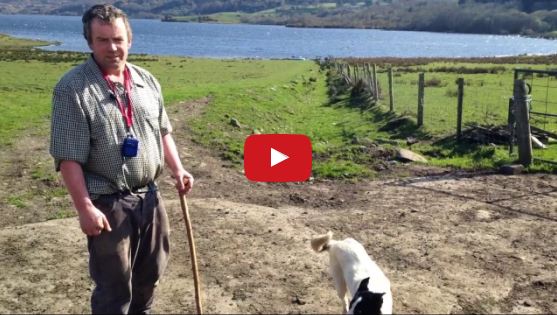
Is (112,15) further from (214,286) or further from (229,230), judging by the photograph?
(229,230)

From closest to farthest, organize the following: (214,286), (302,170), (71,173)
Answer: (71,173), (214,286), (302,170)

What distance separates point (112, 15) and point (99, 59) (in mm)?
327

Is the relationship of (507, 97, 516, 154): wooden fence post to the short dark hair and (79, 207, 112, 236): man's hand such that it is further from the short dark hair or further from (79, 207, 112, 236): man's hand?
(79, 207, 112, 236): man's hand

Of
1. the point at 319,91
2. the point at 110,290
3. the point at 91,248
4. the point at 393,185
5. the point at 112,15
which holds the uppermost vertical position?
the point at 112,15

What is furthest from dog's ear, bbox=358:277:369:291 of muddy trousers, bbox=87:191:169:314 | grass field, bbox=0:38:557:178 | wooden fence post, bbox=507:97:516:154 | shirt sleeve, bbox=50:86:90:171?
wooden fence post, bbox=507:97:516:154

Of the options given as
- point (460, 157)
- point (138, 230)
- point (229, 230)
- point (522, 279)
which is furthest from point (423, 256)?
point (460, 157)

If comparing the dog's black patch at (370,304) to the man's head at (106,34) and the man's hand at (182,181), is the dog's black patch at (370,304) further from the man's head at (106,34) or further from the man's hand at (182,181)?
the man's head at (106,34)

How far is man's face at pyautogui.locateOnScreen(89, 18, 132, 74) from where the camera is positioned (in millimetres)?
3762

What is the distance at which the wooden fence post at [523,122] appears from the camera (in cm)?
1132

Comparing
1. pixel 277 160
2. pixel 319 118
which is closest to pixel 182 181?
pixel 277 160

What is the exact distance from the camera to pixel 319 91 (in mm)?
31109

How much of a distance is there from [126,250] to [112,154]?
74cm

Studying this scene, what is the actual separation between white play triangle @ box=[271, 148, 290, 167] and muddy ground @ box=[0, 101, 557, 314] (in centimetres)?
66

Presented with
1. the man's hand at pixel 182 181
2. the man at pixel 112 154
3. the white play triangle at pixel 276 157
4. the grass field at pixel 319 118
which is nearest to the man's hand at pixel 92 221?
the man at pixel 112 154
